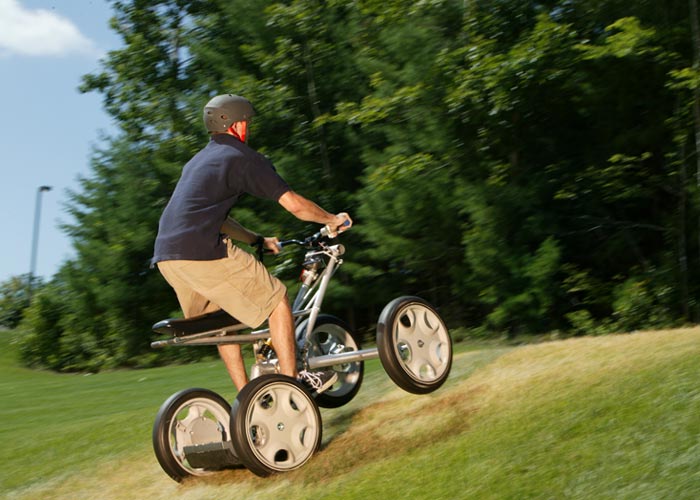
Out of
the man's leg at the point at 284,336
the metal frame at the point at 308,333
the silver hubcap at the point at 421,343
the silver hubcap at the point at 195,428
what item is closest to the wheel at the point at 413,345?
the silver hubcap at the point at 421,343

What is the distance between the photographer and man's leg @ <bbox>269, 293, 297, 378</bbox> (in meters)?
6.05

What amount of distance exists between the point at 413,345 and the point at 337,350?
101cm

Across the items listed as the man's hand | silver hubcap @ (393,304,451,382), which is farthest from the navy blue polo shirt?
silver hubcap @ (393,304,451,382)

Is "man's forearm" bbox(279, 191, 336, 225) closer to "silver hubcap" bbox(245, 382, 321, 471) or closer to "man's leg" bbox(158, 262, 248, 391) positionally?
"man's leg" bbox(158, 262, 248, 391)

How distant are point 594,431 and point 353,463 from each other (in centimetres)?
151

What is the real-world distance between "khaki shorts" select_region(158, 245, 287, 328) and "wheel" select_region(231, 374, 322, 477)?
1.44 feet

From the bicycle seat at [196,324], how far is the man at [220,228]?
8cm

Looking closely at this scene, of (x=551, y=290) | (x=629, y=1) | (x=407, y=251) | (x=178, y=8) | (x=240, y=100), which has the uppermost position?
(x=178, y=8)

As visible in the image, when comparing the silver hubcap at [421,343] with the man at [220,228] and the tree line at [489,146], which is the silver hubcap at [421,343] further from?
the tree line at [489,146]

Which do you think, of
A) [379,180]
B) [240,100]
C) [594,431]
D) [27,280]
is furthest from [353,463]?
[27,280]

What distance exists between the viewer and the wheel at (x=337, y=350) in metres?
7.15

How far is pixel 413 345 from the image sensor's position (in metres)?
6.40

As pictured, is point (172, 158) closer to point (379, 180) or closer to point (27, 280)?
point (379, 180)

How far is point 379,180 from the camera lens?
19281 mm
